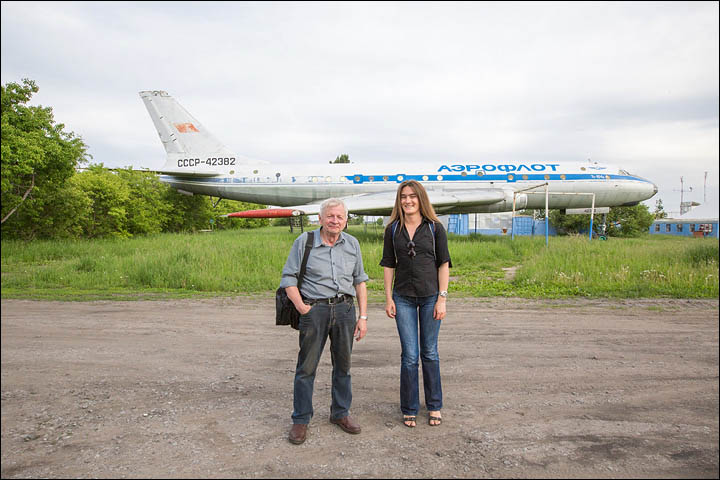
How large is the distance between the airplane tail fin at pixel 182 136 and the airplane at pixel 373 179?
0.15 feet

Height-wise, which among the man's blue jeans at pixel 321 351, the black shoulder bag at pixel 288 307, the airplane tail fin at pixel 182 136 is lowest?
the man's blue jeans at pixel 321 351

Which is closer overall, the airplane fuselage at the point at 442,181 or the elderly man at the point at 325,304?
the elderly man at the point at 325,304

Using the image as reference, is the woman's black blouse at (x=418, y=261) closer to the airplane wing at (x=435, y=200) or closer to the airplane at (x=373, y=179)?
the airplane wing at (x=435, y=200)

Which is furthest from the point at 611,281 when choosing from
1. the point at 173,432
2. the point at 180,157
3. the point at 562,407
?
the point at 180,157

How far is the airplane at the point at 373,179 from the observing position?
19719mm

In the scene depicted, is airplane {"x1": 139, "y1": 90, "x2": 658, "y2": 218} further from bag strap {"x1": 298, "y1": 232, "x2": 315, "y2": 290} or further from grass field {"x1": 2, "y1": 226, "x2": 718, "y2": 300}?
bag strap {"x1": 298, "y1": 232, "x2": 315, "y2": 290}

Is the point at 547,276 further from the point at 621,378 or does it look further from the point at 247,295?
the point at 247,295

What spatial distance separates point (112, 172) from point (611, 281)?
899 inches

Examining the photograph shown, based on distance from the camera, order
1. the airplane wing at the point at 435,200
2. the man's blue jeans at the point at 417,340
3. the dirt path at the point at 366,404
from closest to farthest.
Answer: the dirt path at the point at 366,404
the man's blue jeans at the point at 417,340
the airplane wing at the point at 435,200

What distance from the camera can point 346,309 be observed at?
3.44 m

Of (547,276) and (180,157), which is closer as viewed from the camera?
(547,276)

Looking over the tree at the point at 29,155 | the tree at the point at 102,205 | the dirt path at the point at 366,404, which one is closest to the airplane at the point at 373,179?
the tree at the point at 102,205

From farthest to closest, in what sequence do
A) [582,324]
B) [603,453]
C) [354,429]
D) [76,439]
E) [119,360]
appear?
[582,324] < [119,360] < [354,429] < [76,439] < [603,453]

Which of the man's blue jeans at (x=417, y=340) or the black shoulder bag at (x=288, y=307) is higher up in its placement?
the black shoulder bag at (x=288, y=307)
